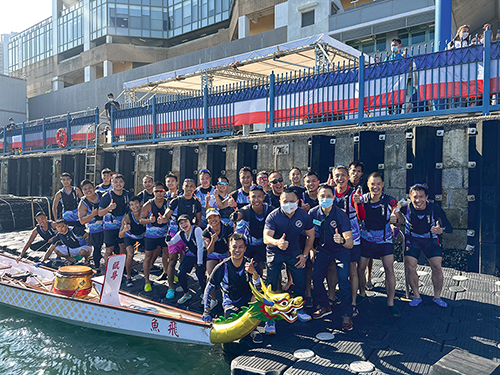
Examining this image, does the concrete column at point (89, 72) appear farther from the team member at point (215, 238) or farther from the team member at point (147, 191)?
the team member at point (215, 238)

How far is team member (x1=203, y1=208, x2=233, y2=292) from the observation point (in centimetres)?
617

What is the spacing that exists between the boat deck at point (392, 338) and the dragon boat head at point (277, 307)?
1.45ft

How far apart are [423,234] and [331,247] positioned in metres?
1.54

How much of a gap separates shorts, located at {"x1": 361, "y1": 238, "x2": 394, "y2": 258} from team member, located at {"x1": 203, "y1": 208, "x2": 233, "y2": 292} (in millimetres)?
2168

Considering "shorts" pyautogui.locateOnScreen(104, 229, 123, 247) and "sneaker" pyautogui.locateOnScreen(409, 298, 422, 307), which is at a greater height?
"shorts" pyautogui.locateOnScreen(104, 229, 123, 247)

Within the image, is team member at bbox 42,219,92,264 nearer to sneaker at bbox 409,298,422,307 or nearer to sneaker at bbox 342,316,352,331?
sneaker at bbox 342,316,352,331

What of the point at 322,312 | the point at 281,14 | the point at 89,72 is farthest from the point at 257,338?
the point at 89,72

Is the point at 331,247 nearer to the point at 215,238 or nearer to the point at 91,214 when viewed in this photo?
the point at 215,238

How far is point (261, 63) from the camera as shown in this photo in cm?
1324

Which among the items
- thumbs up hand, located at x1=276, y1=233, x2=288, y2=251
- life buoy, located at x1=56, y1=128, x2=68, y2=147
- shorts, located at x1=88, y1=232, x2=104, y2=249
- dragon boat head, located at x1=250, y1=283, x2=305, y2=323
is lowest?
dragon boat head, located at x1=250, y1=283, x2=305, y2=323

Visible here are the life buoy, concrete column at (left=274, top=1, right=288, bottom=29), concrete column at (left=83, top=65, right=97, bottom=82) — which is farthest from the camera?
concrete column at (left=83, top=65, right=97, bottom=82)

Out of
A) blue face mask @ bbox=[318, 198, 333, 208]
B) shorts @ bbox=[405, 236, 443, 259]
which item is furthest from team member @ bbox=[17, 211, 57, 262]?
shorts @ bbox=[405, 236, 443, 259]

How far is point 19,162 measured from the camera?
18969 millimetres

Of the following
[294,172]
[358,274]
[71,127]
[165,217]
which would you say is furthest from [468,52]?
[71,127]
